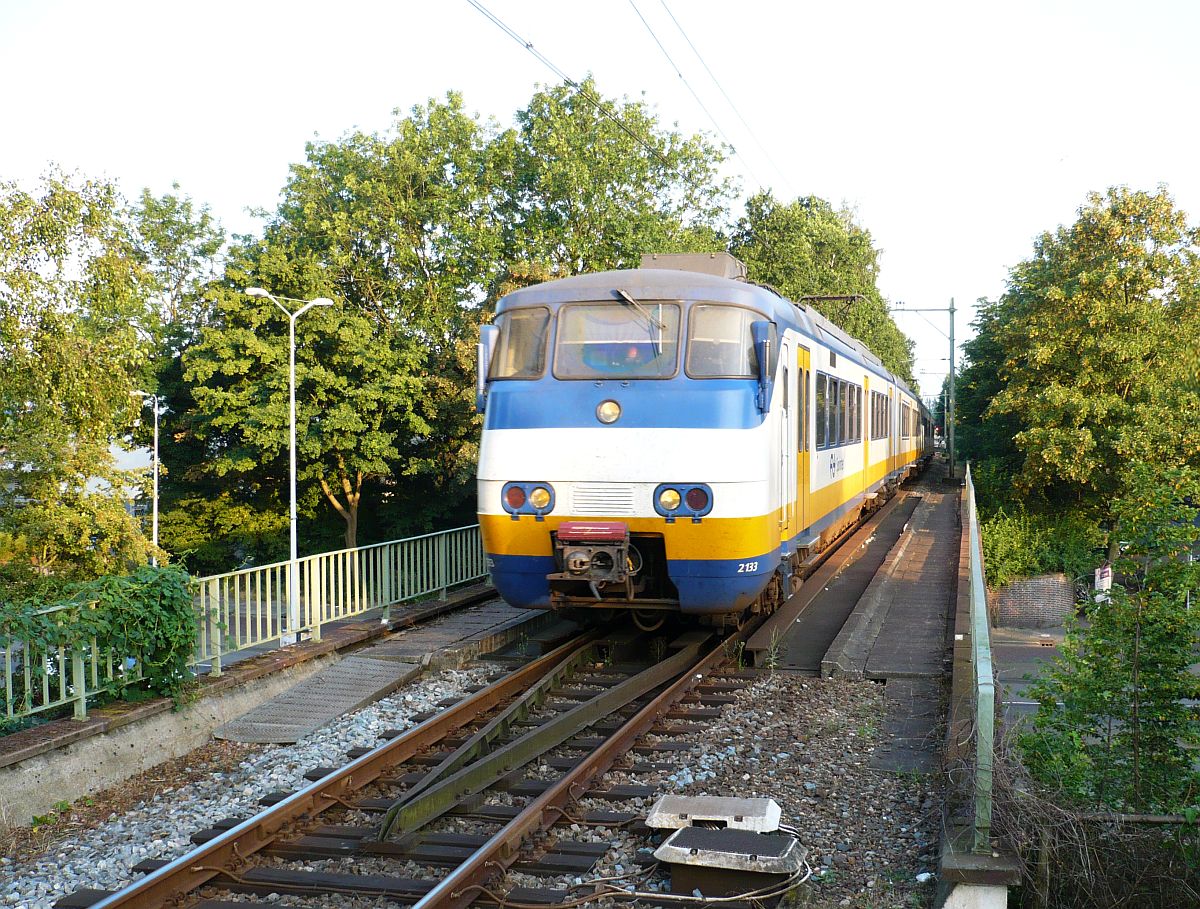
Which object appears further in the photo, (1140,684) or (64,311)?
(64,311)

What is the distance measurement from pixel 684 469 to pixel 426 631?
14.1 ft

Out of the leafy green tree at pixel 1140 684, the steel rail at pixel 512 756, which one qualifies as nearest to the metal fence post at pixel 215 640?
the steel rail at pixel 512 756

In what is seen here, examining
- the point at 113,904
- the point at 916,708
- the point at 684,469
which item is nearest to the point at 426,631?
the point at 684,469

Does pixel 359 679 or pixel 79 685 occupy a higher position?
pixel 79 685

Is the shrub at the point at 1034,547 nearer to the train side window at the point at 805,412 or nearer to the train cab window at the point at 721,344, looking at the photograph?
the train side window at the point at 805,412

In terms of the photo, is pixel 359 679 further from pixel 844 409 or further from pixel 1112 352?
pixel 1112 352

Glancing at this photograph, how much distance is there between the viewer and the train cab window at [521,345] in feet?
30.7

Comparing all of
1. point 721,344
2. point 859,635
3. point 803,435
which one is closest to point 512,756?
point 721,344

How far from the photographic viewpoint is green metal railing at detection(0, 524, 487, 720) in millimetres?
7254

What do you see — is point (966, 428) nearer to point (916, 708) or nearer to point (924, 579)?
point (924, 579)

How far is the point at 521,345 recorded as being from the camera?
9.45 metres

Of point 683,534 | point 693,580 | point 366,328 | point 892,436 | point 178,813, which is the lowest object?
point 178,813

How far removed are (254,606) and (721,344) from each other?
561 cm

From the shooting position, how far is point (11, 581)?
70.4 ft
